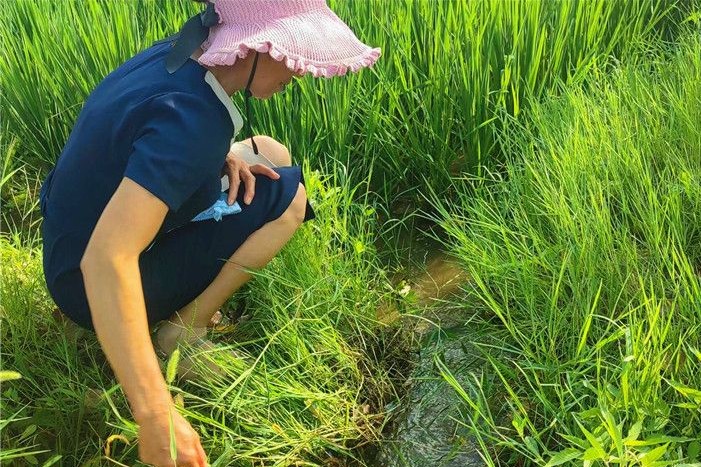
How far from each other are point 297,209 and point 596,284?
2.28 feet

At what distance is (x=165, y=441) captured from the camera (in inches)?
46.7

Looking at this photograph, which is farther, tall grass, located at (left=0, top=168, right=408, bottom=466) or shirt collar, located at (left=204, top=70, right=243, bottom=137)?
tall grass, located at (left=0, top=168, right=408, bottom=466)

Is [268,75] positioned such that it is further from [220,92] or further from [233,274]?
[233,274]

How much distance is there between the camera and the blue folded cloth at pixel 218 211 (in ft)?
5.26

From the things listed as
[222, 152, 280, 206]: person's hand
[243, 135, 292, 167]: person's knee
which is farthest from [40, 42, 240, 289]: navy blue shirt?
[243, 135, 292, 167]: person's knee

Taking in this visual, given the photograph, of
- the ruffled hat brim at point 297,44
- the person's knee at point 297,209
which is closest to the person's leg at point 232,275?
the person's knee at point 297,209

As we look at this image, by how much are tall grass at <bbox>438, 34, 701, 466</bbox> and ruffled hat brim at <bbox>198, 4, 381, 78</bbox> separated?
51 centimetres

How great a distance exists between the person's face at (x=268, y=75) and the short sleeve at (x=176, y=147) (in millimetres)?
112

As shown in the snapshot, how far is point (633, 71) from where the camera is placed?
82.8 inches

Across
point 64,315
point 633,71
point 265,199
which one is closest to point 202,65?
point 265,199

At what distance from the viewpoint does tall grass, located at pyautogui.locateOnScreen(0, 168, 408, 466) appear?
4.70ft

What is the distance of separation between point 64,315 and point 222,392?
0.54 metres

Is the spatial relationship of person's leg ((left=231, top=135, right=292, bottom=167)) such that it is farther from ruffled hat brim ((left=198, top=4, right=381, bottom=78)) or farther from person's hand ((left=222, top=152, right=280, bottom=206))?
ruffled hat brim ((left=198, top=4, right=381, bottom=78))

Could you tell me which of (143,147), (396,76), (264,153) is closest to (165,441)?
(143,147)
